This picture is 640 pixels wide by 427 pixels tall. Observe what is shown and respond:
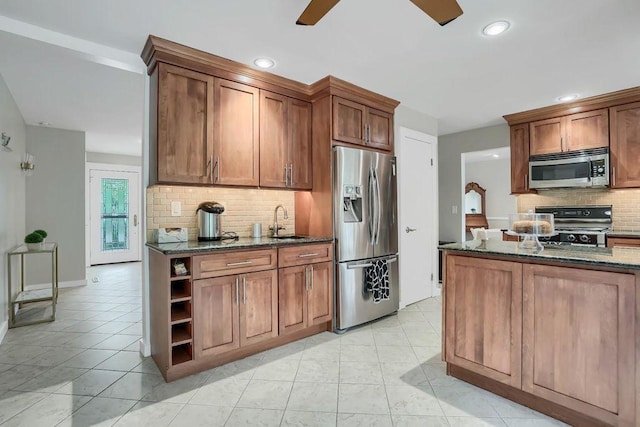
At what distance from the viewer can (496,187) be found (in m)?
7.58

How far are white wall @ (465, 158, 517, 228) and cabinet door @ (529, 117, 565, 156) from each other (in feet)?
11.3

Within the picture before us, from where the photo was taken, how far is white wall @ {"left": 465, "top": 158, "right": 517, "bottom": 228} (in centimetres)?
740

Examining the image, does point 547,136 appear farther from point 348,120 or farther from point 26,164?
point 26,164

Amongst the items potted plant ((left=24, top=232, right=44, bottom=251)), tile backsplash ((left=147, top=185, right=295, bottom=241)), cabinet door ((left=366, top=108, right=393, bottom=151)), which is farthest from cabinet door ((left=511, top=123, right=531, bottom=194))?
potted plant ((left=24, top=232, right=44, bottom=251))

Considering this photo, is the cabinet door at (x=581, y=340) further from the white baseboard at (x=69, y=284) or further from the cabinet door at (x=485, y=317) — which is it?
the white baseboard at (x=69, y=284)

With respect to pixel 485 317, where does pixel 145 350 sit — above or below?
below

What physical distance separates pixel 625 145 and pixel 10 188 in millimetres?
6729

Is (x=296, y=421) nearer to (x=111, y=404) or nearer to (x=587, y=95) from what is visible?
(x=111, y=404)

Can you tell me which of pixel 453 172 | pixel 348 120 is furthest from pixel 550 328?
pixel 453 172

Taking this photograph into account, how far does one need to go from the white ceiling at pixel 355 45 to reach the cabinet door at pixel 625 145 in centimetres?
41

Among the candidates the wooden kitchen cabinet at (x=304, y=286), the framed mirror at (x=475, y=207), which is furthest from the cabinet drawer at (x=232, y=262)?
the framed mirror at (x=475, y=207)

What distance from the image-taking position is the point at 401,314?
3.58 metres

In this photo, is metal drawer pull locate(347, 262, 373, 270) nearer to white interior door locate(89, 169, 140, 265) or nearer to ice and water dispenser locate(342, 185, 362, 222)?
ice and water dispenser locate(342, 185, 362, 222)

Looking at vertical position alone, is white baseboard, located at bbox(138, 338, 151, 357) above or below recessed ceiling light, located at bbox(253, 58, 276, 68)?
below
